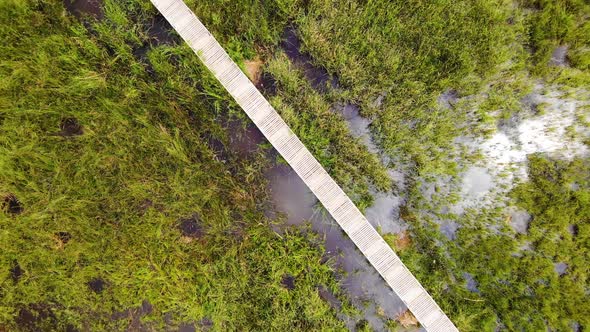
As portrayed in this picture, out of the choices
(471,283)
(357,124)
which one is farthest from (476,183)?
(357,124)

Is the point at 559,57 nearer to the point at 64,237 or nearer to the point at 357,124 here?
the point at 357,124

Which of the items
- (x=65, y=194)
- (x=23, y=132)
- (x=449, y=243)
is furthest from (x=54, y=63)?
(x=449, y=243)

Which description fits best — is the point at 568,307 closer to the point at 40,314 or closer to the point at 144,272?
the point at 144,272

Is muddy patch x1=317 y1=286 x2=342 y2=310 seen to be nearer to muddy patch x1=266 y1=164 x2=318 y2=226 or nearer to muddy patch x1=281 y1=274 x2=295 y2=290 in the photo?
muddy patch x1=281 y1=274 x2=295 y2=290

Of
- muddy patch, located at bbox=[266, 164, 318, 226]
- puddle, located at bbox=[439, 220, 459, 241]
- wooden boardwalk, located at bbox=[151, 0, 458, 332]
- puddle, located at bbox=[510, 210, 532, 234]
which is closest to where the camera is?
wooden boardwalk, located at bbox=[151, 0, 458, 332]

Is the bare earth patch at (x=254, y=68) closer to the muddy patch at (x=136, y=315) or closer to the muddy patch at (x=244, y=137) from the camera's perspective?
the muddy patch at (x=244, y=137)

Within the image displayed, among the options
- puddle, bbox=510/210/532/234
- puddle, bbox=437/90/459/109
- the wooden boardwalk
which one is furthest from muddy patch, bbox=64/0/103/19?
puddle, bbox=510/210/532/234

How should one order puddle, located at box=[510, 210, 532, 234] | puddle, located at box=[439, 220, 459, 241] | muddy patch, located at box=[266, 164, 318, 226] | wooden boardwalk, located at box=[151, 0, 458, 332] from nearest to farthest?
wooden boardwalk, located at box=[151, 0, 458, 332] → puddle, located at box=[510, 210, 532, 234] → puddle, located at box=[439, 220, 459, 241] → muddy patch, located at box=[266, 164, 318, 226]
